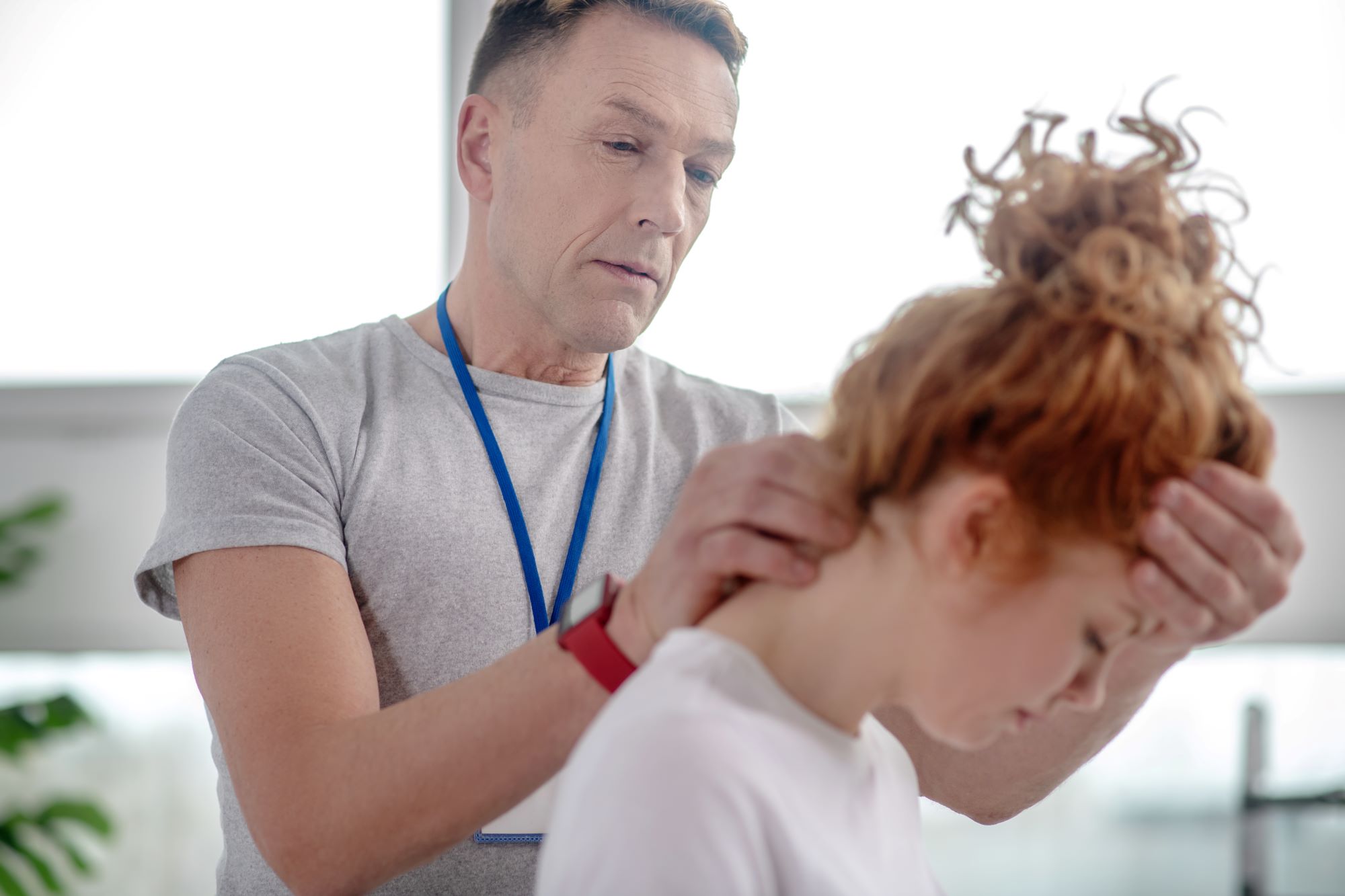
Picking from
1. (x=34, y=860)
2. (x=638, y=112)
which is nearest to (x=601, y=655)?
(x=638, y=112)

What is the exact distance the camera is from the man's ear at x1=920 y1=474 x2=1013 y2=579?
2.51 ft

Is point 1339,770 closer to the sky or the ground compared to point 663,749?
closer to the ground

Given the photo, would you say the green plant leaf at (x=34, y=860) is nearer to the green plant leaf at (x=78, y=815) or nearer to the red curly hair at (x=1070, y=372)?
the green plant leaf at (x=78, y=815)

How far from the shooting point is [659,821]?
67 cm

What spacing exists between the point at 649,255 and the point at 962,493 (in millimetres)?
731

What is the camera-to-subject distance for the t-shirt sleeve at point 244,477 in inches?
47.2

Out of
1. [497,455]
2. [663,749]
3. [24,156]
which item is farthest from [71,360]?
[663,749]

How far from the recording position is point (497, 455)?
4.67 feet

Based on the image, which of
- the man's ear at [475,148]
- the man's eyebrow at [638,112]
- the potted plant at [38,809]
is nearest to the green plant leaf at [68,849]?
the potted plant at [38,809]

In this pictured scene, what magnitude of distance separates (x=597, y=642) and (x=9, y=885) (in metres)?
2.09

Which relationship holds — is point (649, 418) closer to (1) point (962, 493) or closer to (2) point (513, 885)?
(2) point (513, 885)

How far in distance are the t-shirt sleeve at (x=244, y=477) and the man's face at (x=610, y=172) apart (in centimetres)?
34

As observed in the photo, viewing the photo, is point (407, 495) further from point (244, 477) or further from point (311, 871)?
point (311, 871)

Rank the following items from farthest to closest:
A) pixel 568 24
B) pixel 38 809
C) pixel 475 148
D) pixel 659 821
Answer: pixel 38 809, pixel 475 148, pixel 568 24, pixel 659 821
